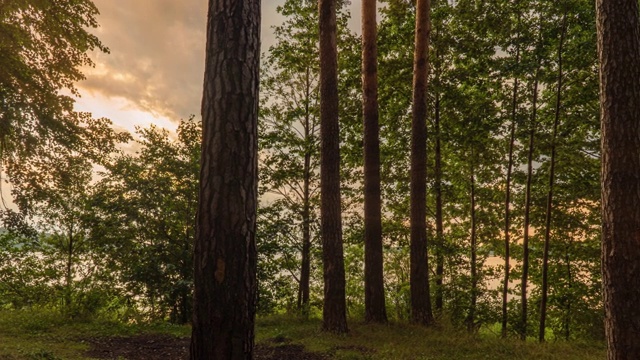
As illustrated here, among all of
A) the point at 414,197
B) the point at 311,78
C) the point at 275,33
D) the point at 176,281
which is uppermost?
the point at 275,33

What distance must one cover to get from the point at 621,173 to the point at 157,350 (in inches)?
386

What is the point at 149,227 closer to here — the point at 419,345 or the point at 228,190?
the point at 419,345

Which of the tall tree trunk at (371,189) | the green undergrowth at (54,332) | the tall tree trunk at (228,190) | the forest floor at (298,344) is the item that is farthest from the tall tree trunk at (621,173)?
the green undergrowth at (54,332)

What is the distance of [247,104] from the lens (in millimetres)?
3236

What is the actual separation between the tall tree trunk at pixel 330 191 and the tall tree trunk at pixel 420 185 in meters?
2.51

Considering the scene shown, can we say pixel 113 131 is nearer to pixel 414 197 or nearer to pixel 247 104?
pixel 414 197

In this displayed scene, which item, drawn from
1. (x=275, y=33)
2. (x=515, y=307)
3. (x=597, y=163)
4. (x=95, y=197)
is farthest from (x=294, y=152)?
(x=515, y=307)

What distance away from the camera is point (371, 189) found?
1074 cm

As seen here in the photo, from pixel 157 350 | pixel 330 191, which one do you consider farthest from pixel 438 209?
pixel 157 350

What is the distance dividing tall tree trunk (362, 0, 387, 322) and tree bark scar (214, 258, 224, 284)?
317 inches

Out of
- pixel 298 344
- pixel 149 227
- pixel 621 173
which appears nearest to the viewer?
pixel 621 173

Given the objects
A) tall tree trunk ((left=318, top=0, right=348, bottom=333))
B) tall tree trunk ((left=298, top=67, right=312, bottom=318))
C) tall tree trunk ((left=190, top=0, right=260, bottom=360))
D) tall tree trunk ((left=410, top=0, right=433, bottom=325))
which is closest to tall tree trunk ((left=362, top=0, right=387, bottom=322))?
tall tree trunk ((left=410, top=0, right=433, bottom=325))

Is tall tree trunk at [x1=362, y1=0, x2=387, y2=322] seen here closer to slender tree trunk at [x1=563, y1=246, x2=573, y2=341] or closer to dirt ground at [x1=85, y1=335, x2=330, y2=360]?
dirt ground at [x1=85, y1=335, x2=330, y2=360]

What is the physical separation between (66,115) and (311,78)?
9388 mm
